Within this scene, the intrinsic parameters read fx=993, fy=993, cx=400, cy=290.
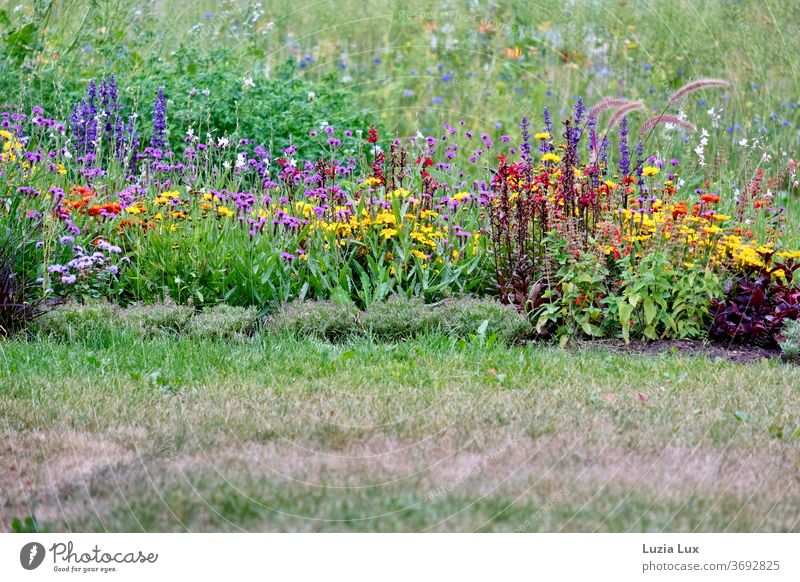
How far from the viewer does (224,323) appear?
5852mm

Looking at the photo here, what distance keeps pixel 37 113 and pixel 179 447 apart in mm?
4947

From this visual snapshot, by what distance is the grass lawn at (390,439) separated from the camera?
350 cm

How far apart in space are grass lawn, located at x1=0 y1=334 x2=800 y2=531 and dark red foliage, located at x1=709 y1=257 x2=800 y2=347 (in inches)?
23.2

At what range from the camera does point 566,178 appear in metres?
6.34

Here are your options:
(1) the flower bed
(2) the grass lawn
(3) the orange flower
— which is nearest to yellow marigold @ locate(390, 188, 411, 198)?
(1) the flower bed

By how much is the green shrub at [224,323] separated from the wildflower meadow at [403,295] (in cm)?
2

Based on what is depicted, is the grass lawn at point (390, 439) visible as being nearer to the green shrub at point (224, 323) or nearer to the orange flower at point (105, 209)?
the green shrub at point (224, 323)

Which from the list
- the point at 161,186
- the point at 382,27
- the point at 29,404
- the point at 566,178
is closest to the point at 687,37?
the point at 382,27

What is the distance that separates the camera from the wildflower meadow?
3701 millimetres

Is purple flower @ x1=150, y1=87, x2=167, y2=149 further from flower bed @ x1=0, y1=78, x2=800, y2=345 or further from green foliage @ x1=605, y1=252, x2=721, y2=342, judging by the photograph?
green foliage @ x1=605, y1=252, x2=721, y2=342

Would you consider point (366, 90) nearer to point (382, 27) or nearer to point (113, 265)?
point (382, 27)

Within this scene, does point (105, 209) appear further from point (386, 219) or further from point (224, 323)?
point (386, 219)

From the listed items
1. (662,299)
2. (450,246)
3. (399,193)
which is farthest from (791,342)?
(399,193)

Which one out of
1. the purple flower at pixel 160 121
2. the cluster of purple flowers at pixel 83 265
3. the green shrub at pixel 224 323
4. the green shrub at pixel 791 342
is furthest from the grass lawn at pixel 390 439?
the purple flower at pixel 160 121
